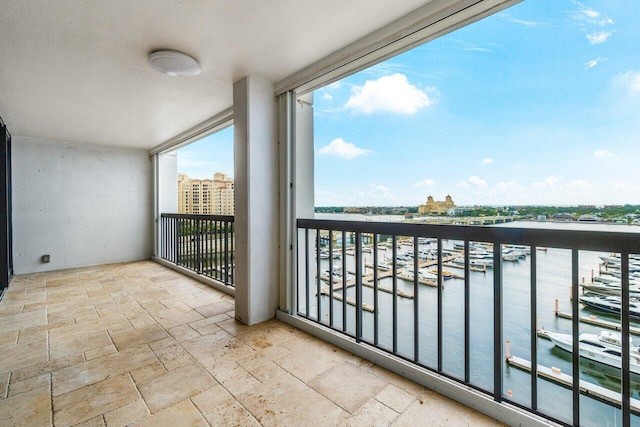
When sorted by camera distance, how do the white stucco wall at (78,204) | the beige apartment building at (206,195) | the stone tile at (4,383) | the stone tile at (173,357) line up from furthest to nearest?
→ the white stucco wall at (78,204)
the beige apartment building at (206,195)
the stone tile at (173,357)
the stone tile at (4,383)

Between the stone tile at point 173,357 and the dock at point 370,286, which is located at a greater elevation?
the dock at point 370,286

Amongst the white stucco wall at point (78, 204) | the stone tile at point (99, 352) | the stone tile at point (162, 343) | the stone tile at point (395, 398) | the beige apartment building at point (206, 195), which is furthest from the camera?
the white stucco wall at point (78, 204)

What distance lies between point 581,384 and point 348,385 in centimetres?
114

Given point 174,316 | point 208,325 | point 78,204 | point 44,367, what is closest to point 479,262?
point 208,325

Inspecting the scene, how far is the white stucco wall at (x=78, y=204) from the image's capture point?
173 inches

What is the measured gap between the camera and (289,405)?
150 centimetres

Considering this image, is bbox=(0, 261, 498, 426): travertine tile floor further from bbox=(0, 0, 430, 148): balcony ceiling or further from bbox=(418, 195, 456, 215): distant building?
bbox=(0, 0, 430, 148): balcony ceiling

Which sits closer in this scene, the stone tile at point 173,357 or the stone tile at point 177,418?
the stone tile at point 177,418

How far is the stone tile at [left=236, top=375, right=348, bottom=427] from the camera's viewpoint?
1399 millimetres

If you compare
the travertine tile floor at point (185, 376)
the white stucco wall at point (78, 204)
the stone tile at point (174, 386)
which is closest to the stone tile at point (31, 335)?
the travertine tile floor at point (185, 376)

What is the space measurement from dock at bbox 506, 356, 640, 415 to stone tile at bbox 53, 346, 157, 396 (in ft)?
7.47

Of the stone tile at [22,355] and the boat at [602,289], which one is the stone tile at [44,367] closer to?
the stone tile at [22,355]

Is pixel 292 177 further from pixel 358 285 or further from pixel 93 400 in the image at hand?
pixel 93 400

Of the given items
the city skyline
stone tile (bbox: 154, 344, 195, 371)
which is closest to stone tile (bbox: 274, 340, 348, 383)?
stone tile (bbox: 154, 344, 195, 371)
